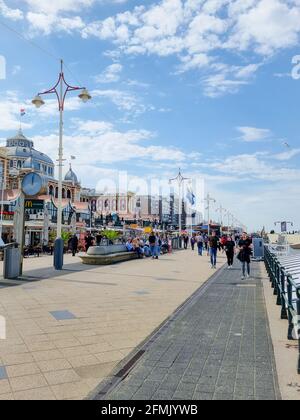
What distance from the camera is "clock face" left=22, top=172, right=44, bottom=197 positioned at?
45.5 ft

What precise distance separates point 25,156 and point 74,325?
90050 mm

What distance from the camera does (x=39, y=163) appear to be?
295 feet

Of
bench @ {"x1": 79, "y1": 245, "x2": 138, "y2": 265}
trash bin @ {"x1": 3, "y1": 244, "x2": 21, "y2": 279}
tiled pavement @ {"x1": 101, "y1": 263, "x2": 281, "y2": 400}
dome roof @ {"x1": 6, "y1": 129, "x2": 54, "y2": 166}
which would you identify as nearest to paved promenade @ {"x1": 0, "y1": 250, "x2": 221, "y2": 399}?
tiled pavement @ {"x1": 101, "y1": 263, "x2": 281, "y2": 400}

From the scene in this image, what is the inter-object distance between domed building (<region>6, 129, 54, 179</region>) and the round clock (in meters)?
74.2

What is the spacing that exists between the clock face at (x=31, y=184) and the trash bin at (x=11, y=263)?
2.08 m

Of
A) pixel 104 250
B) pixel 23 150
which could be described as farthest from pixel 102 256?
pixel 23 150

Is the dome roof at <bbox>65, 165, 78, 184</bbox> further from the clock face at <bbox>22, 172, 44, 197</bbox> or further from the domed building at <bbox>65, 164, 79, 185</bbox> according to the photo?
the clock face at <bbox>22, 172, 44, 197</bbox>

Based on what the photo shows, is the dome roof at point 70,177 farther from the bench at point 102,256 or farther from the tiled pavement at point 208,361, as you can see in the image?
the tiled pavement at point 208,361

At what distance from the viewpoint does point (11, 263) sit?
12.6m

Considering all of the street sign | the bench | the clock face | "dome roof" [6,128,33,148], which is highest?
"dome roof" [6,128,33,148]

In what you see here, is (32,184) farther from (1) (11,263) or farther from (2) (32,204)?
(1) (11,263)

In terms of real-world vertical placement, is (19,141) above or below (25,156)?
above
